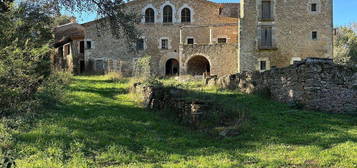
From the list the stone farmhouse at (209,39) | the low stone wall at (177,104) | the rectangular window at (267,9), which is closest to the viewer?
the low stone wall at (177,104)

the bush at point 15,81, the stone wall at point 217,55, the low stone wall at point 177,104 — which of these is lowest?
the low stone wall at point 177,104

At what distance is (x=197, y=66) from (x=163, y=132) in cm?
2508

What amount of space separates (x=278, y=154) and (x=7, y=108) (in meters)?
6.72

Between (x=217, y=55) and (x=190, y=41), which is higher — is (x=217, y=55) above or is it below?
below

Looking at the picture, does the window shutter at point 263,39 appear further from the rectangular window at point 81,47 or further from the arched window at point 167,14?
the rectangular window at point 81,47

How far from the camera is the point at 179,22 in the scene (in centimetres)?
3431

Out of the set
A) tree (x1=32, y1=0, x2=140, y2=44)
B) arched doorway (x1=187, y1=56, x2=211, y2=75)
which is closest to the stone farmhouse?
arched doorway (x1=187, y1=56, x2=211, y2=75)

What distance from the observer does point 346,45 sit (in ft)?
144

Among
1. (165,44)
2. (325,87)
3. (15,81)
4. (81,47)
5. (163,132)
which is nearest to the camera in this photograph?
(163,132)

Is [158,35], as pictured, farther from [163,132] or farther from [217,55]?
[163,132]

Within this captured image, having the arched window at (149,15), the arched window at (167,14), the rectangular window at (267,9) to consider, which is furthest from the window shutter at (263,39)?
the arched window at (149,15)

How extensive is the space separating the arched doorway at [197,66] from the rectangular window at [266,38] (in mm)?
5942

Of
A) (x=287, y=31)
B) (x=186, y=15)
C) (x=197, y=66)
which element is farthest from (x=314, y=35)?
(x=186, y=15)

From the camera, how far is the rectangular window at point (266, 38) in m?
28.9
